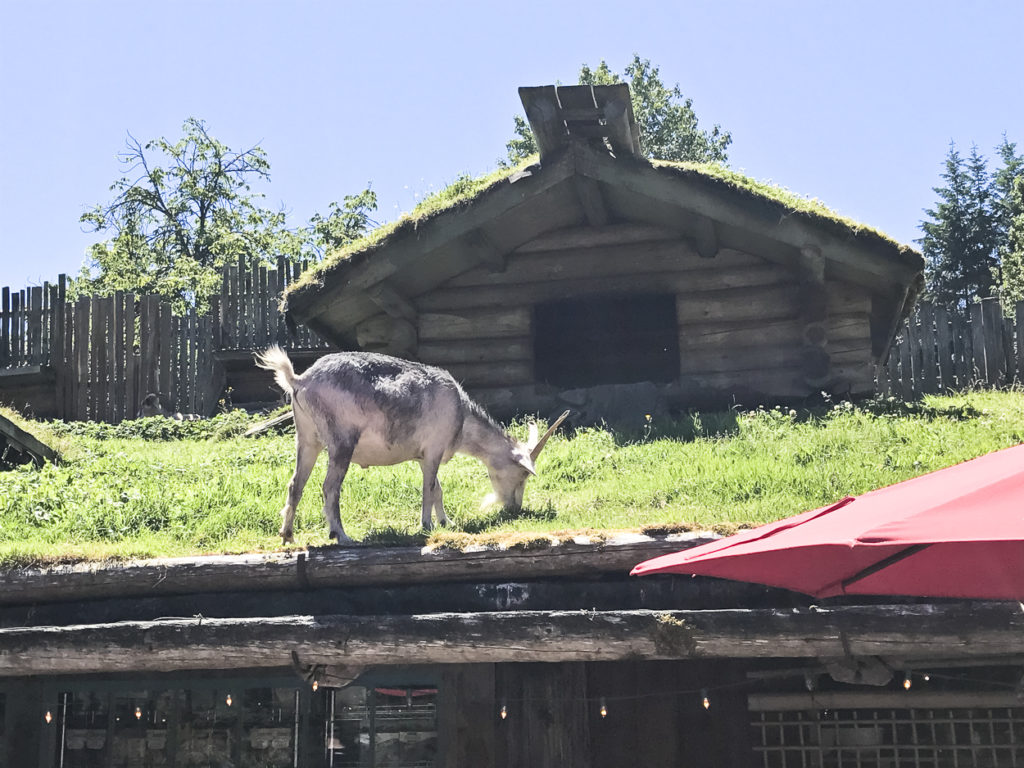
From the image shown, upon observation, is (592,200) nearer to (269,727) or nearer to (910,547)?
(269,727)

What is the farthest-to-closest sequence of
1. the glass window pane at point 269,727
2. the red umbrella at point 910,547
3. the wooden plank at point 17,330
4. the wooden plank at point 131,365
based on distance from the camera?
the wooden plank at point 17,330, the wooden plank at point 131,365, the glass window pane at point 269,727, the red umbrella at point 910,547

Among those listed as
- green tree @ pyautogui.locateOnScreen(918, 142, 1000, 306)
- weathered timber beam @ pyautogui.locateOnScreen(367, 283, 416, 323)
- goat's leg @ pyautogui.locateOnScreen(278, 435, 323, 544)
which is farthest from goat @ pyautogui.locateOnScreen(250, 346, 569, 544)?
green tree @ pyautogui.locateOnScreen(918, 142, 1000, 306)

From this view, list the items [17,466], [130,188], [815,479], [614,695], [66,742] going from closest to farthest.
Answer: [614,695] < [66,742] < [815,479] < [17,466] < [130,188]

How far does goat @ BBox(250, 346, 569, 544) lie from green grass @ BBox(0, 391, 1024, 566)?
35cm

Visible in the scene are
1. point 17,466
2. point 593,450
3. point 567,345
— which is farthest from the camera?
point 567,345

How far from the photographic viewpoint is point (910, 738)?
23.4 ft

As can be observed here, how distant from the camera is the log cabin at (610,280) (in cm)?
1238

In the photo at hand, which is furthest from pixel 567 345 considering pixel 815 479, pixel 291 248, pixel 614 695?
pixel 291 248

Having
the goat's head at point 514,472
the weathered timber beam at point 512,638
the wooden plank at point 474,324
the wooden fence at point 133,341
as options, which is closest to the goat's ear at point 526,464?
the goat's head at point 514,472

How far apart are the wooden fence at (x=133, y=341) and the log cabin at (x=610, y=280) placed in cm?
508

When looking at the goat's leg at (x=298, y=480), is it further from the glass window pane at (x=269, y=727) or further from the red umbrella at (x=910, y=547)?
the red umbrella at (x=910, y=547)

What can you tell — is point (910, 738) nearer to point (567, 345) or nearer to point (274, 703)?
point (274, 703)

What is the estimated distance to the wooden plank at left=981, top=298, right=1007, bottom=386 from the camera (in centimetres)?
1800

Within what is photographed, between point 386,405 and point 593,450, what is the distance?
11.4 ft
